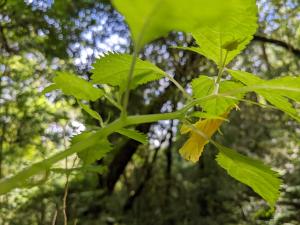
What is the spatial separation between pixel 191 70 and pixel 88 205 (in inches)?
58.6

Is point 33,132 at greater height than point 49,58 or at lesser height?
lesser

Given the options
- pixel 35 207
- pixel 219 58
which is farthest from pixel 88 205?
pixel 219 58

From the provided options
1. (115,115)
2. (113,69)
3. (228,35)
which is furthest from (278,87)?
(115,115)

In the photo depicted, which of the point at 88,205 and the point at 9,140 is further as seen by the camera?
the point at 9,140

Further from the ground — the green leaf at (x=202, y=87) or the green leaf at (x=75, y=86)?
the green leaf at (x=202, y=87)

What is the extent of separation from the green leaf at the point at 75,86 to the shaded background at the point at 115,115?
2.92 meters

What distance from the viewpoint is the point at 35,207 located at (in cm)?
377

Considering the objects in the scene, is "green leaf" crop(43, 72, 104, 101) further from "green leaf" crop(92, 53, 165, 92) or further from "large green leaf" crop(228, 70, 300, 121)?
"large green leaf" crop(228, 70, 300, 121)

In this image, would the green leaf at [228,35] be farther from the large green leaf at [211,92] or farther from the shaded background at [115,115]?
the shaded background at [115,115]

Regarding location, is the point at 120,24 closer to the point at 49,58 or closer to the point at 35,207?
the point at 49,58

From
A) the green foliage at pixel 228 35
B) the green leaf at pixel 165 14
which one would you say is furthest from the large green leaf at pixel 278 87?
the green leaf at pixel 165 14

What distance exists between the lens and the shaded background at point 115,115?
150 inches

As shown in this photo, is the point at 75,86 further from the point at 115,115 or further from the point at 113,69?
the point at 115,115

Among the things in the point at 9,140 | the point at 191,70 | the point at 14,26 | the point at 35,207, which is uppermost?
the point at 14,26
